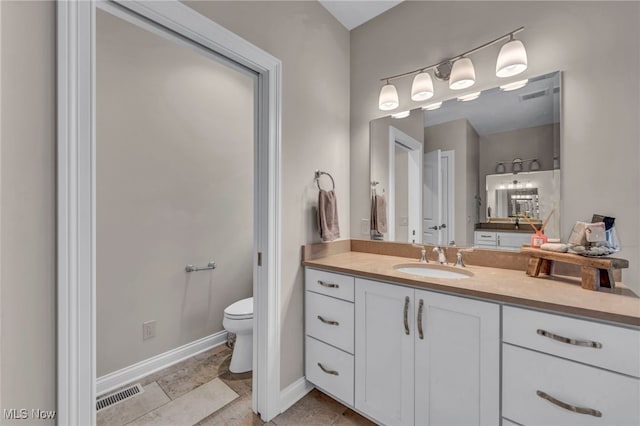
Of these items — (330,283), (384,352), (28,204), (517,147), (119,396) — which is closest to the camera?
(28,204)

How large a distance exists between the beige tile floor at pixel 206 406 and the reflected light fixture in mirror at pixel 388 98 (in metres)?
1.96

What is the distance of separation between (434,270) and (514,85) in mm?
1094

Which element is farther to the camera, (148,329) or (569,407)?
(148,329)

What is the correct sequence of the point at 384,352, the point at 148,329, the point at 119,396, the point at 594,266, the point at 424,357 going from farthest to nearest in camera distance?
the point at 148,329 → the point at 119,396 → the point at 384,352 → the point at 424,357 → the point at 594,266

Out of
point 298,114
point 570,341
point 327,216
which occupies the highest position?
point 298,114

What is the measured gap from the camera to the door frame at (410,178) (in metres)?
1.88

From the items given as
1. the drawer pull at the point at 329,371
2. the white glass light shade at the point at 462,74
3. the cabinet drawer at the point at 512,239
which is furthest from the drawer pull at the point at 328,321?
the white glass light shade at the point at 462,74

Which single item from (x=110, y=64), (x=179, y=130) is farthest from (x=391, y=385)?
(x=110, y=64)

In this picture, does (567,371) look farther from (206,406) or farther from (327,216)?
(206,406)

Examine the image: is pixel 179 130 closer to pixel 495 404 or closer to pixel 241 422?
pixel 241 422

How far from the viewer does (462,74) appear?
5.22 feet

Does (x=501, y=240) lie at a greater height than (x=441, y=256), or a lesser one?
greater

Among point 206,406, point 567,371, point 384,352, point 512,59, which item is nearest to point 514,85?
point 512,59

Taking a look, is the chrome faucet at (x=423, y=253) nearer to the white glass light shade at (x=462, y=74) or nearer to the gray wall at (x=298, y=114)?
the gray wall at (x=298, y=114)
